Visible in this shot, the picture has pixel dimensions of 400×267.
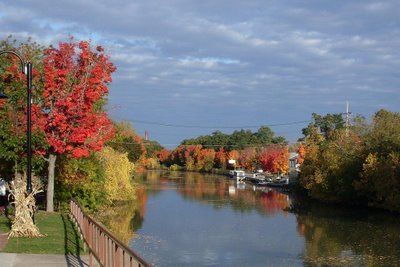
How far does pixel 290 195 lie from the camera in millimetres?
73500

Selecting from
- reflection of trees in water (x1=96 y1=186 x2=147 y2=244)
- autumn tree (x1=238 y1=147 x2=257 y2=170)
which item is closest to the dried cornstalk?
reflection of trees in water (x1=96 y1=186 x2=147 y2=244)

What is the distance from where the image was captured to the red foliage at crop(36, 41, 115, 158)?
24422 millimetres

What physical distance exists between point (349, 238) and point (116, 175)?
20.1 metres

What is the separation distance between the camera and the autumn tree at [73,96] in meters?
24.4

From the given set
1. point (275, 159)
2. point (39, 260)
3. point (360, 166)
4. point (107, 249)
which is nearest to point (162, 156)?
point (275, 159)

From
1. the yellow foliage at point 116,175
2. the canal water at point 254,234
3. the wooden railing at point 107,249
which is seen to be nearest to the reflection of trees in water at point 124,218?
the canal water at point 254,234

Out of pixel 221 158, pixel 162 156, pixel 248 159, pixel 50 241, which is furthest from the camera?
pixel 162 156

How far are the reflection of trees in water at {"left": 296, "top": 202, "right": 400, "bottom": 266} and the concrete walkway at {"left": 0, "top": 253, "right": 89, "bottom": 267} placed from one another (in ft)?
47.6

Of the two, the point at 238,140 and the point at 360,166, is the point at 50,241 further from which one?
the point at 238,140

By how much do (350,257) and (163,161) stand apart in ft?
506

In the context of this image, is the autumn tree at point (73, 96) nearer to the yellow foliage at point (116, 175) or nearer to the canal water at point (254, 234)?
the canal water at point (254, 234)

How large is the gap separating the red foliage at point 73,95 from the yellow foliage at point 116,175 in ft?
50.4

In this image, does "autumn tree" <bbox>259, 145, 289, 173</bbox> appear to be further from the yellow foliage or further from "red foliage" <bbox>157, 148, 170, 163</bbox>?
the yellow foliage

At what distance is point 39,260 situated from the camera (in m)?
12.7
